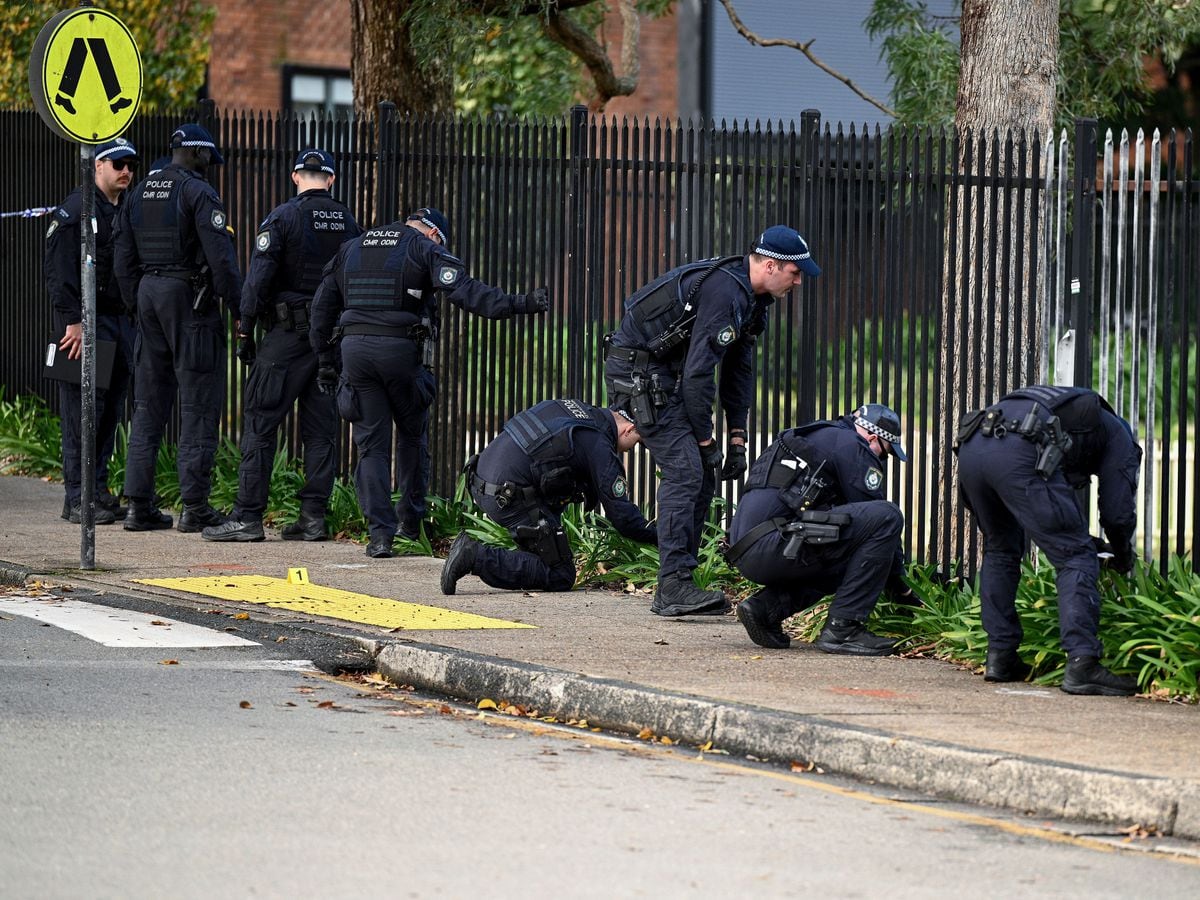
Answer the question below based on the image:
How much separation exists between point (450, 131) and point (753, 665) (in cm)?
518

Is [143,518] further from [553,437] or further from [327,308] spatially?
[553,437]

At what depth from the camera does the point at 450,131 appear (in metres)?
12.6

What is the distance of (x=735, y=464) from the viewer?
32.7 feet

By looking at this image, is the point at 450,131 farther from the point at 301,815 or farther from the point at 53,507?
the point at 301,815

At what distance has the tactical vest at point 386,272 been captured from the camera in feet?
36.3

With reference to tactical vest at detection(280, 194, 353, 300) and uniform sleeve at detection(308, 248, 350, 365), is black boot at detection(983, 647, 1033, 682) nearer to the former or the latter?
uniform sleeve at detection(308, 248, 350, 365)

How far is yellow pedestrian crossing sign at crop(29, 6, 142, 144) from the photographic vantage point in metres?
10.5

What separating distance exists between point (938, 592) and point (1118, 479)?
1.52m

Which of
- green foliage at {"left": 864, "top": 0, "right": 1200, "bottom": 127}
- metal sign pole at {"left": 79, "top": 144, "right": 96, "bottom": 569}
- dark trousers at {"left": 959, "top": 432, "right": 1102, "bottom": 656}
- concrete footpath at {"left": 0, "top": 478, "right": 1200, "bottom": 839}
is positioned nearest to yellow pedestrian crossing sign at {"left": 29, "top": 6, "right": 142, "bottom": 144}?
metal sign pole at {"left": 79, "top": 144, "right": 96, "bottom": 569}

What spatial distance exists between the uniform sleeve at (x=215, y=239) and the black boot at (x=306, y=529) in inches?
53.5

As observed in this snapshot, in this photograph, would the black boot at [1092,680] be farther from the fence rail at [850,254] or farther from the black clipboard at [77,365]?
the black clipboard at [77,365]

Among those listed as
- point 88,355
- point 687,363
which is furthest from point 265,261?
point 687,363

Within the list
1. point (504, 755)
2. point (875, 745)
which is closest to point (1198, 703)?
point (875, 745)

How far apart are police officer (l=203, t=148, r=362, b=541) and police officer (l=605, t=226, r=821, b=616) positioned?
8.68 ft
